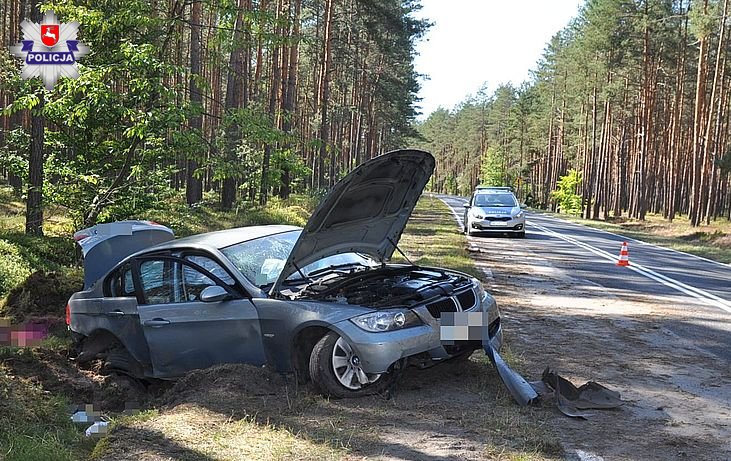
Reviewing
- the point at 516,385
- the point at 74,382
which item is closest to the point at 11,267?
the point at 74,382

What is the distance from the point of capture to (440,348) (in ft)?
20.4

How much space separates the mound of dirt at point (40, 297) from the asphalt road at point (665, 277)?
8.81 metres

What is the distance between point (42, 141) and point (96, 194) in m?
1.70

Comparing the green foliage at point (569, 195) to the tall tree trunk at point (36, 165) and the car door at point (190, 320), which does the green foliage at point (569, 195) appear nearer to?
the tall tree trunk at point (36, 165)

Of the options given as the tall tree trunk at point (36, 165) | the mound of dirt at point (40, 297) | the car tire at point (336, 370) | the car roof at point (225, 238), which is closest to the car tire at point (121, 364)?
the car roof at point (225, 238)

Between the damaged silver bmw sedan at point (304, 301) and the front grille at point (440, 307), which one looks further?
the front grille at point (440, 307)

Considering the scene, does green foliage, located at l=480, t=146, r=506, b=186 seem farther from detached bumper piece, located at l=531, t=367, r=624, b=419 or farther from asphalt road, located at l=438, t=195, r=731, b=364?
detached bumper piece, located at l=531, t=367, r=624, b=419

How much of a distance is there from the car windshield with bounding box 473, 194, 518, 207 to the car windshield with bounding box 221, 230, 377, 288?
727 inches

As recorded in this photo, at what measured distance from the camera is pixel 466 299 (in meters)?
6.59

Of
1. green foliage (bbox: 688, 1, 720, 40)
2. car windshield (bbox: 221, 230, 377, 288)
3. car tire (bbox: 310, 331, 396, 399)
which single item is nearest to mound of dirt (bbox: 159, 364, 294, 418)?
car tire (bbox: 310, 331, 396, 399)

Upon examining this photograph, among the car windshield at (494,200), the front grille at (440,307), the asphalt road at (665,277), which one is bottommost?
the asphalt road at (665,277)

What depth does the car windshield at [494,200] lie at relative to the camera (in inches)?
1007

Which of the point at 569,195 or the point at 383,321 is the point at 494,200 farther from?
the point at 569,195

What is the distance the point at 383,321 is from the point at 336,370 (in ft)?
2.01
